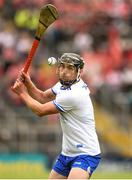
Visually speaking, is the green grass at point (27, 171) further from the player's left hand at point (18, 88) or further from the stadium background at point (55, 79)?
the player's left hand at point (18, 88)

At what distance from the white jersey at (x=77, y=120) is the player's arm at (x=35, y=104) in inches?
2.6

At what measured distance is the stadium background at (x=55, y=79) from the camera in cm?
1593

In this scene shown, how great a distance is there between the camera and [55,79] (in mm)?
16344

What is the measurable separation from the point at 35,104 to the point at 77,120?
0.48 metres

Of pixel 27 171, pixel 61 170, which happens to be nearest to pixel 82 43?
pixel 27 171

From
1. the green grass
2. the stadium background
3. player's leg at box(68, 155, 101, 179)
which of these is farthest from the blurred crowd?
player's leg at box(68, 155, 101, 179)

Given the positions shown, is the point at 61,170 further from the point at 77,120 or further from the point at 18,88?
the point at 18,88

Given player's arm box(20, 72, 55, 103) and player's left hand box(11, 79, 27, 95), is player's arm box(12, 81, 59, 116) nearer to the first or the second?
→ player's left hand box(11, 79, 27, 95)

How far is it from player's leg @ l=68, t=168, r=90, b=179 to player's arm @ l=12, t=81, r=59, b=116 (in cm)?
65

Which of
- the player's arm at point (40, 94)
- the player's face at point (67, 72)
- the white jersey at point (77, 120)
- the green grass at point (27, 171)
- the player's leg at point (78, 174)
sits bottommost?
the green grass at point (27, 171)

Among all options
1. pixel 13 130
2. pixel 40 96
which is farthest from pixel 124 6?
pixel 40 96

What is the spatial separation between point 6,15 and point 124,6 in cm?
275

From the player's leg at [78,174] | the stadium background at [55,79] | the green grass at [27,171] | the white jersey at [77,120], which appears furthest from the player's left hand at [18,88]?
the green grass at [27,171]

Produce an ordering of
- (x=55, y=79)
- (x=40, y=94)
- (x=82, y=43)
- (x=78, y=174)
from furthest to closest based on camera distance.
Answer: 1. (x=82, y=43)
2. (x=55, y=79)
3. (x=40, y=94)
4. (x=78, y=174)
